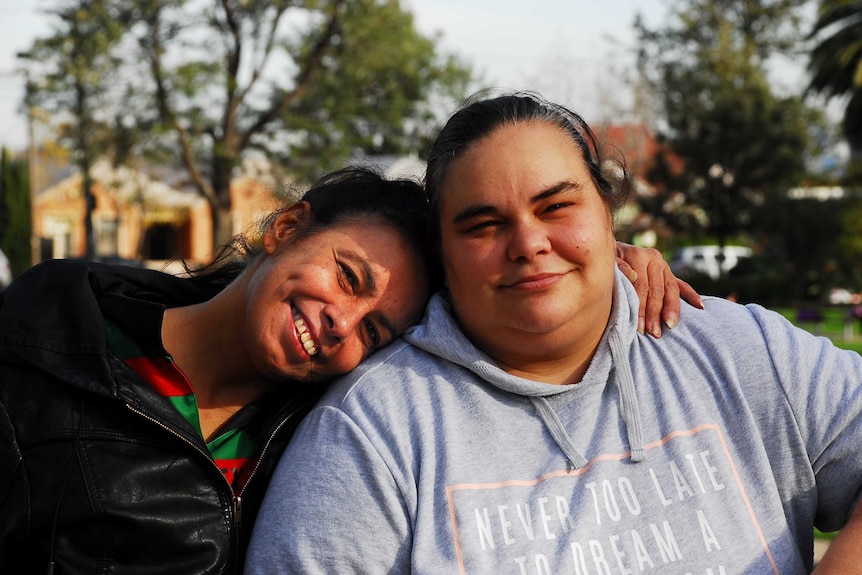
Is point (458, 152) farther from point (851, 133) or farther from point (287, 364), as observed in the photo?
point (851, 133)

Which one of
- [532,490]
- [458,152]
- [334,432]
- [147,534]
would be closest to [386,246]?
[458,152]

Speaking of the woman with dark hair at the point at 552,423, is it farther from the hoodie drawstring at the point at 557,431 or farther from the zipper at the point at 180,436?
the zipper at the point at 180,436

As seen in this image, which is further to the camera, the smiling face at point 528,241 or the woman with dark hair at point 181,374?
the smiling face at point 528,241

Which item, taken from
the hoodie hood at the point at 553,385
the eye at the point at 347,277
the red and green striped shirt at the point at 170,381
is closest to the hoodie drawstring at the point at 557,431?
the hoodie hood at the point at 553,385

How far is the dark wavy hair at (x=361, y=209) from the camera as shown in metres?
2.67

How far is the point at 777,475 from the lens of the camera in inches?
93.3

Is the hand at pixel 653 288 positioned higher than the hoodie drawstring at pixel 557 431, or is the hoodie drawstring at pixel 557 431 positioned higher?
the hand at pixel 653 288

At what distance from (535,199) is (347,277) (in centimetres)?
55

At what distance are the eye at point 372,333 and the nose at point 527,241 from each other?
45 centimetres

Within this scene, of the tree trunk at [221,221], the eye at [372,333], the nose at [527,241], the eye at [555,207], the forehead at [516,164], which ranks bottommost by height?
the eye at [372,333]

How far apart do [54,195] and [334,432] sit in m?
40.8

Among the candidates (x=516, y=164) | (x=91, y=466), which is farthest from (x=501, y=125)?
(x=91, y=466)

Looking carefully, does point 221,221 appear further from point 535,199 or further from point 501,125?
point 535,199

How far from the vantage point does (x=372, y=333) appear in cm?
256
